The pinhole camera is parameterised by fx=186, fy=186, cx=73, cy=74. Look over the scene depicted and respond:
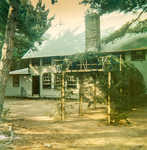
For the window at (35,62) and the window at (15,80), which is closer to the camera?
the window at (35,62)

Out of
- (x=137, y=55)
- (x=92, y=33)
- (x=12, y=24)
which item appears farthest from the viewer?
(x=92, y=33)

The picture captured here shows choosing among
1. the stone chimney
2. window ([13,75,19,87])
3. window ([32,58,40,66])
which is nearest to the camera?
the stone chimney

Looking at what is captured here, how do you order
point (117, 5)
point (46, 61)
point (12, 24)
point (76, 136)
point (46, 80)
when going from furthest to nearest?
point (46, 61) → point (46, 80) → point (117, 5) → point (12, 24) → point (76, 136)

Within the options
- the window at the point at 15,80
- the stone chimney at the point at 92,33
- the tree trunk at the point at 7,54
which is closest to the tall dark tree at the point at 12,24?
the tree trunk at the point at 7,54

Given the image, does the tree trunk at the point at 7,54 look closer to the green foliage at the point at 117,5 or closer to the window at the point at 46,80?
the green foliage at the point at 117,5

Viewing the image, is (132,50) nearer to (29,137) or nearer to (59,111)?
(59,111)

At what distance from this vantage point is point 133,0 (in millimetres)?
11242

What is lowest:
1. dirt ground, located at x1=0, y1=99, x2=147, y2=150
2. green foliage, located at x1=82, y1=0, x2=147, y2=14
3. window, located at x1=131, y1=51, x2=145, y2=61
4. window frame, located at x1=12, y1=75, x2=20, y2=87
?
dirt ground, located at x1=0, y1=99, x2=147, y2=150

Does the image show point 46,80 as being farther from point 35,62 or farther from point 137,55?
point 137,55

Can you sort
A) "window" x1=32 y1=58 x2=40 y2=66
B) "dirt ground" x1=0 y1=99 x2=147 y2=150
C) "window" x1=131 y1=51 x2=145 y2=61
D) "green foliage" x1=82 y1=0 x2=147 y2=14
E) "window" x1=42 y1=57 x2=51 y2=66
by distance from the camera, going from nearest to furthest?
"dirt ground" x1=0 y1=99 x2=147 y2=150, "green foliage" x1=82 y1=0 x2=147 y2=14, "window" x1=131 y1=51 x2=145 y2=61, "window" x1=42 y1=57 x2=51 y2=66, "window" x1=32 y1=58 x2=40 y2=66

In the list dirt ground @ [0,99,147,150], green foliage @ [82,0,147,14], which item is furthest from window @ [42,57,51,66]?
dirt ground @ [0,99,147,150]

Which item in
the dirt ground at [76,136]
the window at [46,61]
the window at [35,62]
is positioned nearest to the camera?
the dirt ground at [76,136]

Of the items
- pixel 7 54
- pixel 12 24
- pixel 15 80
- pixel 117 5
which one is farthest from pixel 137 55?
pixel 15 80

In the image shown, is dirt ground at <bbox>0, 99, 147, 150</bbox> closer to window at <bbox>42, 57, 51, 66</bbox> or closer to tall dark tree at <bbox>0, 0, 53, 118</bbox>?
tall dark tree at <bbox>0, 0, 53, 118</bbox>
